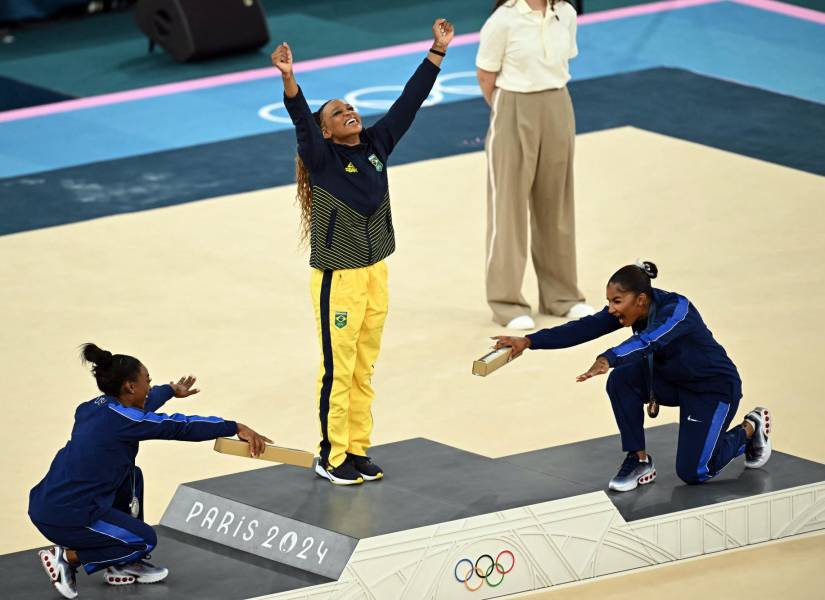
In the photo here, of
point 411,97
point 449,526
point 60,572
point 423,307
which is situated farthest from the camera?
point 423,307

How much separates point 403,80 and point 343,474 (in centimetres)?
763

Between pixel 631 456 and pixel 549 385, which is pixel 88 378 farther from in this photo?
pixel 631 456

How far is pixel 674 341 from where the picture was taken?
6484 millimetres

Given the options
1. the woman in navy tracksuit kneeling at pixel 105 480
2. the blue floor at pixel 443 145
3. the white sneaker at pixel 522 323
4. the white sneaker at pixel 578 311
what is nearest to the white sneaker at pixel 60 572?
the woman in navy tracksuit kneeling at pixel 105 480

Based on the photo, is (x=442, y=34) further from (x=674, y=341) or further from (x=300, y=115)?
(x=674, y=341)

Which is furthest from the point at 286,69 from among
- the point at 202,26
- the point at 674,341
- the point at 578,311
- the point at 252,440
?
the point at 202,26

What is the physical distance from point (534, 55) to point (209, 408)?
2.37m

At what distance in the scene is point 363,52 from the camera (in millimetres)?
14766

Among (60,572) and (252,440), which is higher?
(252,440)

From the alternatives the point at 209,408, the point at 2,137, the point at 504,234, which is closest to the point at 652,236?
the point at 504,234

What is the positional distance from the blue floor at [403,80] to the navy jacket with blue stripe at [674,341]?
6.35 m

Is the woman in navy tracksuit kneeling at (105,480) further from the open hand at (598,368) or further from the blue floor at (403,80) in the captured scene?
the blue floor at (403,80)

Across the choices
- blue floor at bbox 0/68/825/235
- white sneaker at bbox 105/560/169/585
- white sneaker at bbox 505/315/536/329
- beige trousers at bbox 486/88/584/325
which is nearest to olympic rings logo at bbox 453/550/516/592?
white sneaker at bbox 105/560/169/585

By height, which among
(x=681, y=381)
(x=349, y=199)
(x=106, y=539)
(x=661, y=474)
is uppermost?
(x=349, y=199)
